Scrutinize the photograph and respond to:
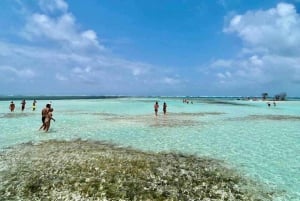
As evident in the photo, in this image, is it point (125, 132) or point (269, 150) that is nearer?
point (269, 150)

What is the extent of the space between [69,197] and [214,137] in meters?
13.8

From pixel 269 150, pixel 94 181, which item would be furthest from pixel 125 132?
pixel 94 181

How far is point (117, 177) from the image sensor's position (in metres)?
9.62

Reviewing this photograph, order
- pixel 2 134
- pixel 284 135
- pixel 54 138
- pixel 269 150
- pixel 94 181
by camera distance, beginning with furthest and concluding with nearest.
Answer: pixel 284 135 < pixel 2 134 < pixel 54 138 < pixel 269 150 < pixel 94 181

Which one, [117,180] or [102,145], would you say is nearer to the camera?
[117,180]

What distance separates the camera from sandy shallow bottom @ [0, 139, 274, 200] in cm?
824

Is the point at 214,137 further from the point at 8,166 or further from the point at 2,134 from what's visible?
the point at 2,134

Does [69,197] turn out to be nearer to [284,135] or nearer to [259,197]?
[259,197]

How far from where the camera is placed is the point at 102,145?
15.7 meters

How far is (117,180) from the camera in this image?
9320 mm

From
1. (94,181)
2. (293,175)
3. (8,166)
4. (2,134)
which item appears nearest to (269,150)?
(293,175)

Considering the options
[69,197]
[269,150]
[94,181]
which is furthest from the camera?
[269,150]

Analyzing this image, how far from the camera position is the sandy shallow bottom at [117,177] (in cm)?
824

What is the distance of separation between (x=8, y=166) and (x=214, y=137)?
546 inches
